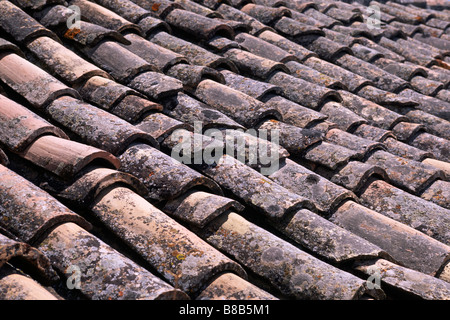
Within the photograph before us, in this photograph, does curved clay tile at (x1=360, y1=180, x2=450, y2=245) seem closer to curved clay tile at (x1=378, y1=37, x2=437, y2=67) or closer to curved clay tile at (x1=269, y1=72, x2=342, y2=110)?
curved clay tile at (x1=269, y1=72, x2=342, y2=110)

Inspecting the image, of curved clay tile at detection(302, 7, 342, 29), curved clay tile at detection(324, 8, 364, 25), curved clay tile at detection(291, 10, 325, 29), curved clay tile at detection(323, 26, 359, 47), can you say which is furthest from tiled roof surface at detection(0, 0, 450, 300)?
curved clay tile at detection(324, 8, 364, 25)

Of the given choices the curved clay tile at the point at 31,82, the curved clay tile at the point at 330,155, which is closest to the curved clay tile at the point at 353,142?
the curved clay tile at the point at 330,155

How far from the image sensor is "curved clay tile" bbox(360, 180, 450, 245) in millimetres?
3006

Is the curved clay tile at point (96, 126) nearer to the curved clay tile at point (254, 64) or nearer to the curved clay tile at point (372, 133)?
the curved clay tile at point (254, 64)

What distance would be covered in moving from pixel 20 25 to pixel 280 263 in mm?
2670

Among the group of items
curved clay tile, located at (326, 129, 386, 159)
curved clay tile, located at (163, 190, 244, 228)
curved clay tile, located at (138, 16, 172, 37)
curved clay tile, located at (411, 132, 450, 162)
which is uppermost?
curved clay tile, located at (138, 16, 172, 37)

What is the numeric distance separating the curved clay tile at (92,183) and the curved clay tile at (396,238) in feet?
4.20

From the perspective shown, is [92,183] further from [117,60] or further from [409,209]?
[409,209]

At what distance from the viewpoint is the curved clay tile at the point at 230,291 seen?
2033 millimetres

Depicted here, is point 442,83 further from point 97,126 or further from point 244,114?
point 97,126

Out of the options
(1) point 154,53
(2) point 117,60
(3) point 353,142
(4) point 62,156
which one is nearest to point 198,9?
(1) point 154,53

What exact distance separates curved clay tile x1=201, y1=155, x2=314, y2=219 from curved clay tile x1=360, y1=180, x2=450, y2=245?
2.08ft
